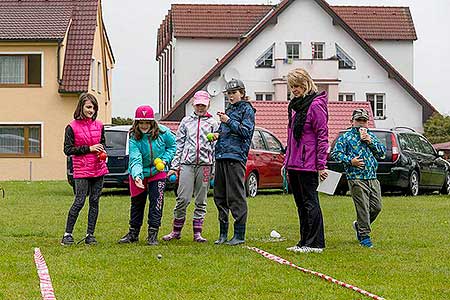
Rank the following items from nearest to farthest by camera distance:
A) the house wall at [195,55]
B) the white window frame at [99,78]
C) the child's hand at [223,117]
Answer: the child's hand at [223,117] < the white window frame at [99,78] < the house wall at [195,55]

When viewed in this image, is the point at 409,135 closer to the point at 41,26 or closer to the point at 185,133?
the point at 185,133

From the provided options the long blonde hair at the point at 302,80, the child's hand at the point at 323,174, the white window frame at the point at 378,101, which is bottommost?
the child's hand at the point at 323,174

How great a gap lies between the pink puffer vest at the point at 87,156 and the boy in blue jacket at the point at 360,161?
2918 millimetres

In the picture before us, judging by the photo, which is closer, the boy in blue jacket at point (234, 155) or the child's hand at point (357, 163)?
the boy in blue jacket at point (234, 155)

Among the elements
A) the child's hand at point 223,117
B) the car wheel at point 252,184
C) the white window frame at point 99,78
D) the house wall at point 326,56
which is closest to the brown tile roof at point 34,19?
the white window frame at point 99,78

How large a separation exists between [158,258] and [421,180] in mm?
15141

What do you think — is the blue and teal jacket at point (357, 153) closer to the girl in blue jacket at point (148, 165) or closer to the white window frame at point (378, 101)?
the girl in blue jacket at point (148, 165)

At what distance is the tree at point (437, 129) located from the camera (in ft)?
186

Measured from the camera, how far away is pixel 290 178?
11602mm

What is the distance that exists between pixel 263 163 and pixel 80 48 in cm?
2123

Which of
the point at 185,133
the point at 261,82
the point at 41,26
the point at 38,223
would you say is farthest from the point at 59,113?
the point at 185,133

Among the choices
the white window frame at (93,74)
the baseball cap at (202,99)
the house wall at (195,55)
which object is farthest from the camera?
the house wall at (195,55)

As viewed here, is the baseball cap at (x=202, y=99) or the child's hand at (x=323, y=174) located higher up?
the baseball cap at (x=202, y=99)

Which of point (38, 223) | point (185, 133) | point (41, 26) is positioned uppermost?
point (41, 26)
